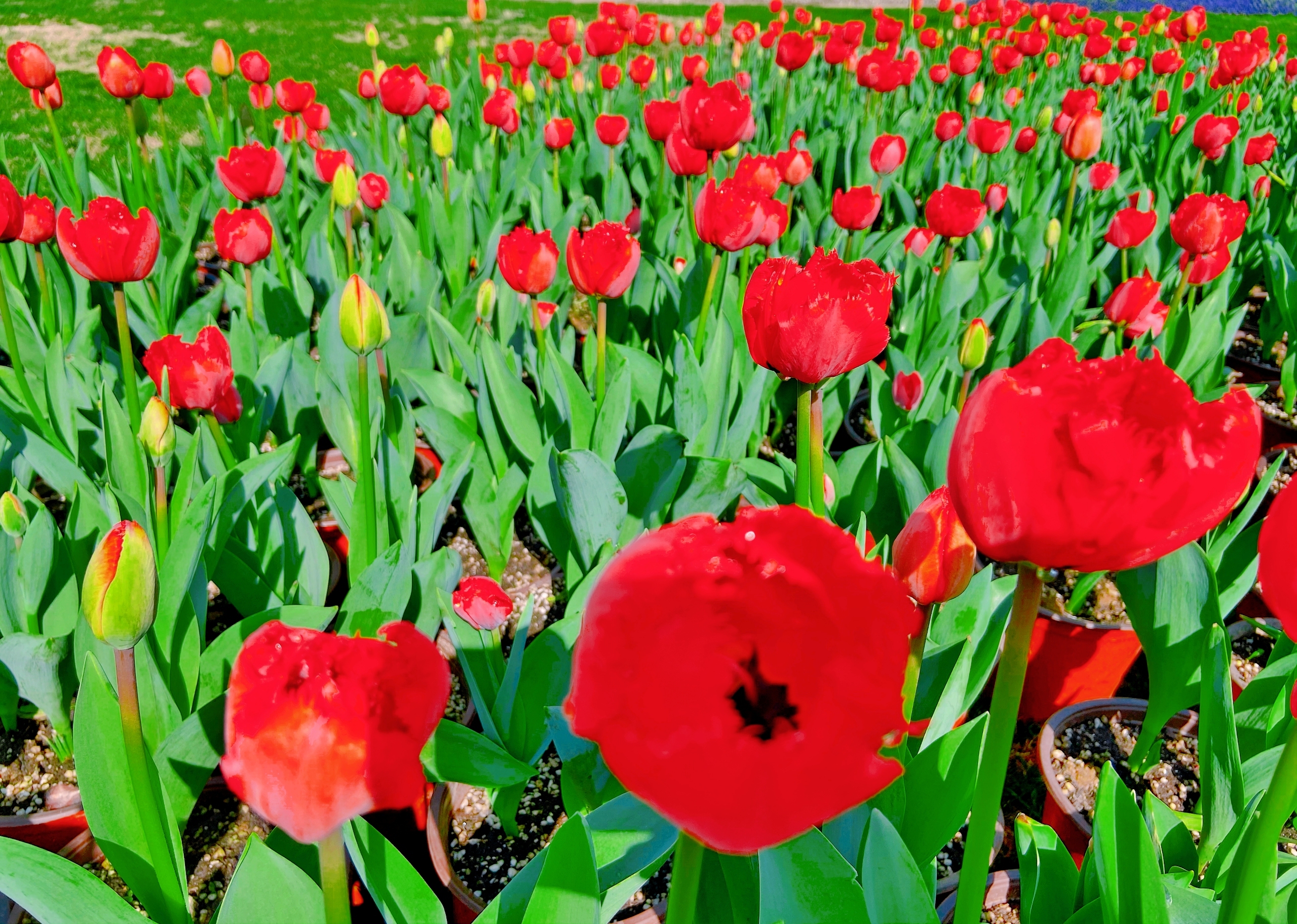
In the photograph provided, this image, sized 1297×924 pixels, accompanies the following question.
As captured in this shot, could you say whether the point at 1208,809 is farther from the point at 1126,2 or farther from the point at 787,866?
the point at 1126,2

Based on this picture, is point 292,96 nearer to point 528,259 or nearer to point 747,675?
point 528,259

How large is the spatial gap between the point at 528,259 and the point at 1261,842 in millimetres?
1375

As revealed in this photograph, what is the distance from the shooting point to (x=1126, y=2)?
18406 mm

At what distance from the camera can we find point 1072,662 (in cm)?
173

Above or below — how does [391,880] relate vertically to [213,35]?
below

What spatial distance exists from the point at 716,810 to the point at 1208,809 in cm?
93

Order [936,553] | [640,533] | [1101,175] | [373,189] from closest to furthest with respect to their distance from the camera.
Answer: [936,553]
[640,533]
[373,189]
[1101,175]

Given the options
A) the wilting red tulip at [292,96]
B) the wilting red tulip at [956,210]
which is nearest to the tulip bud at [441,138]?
the wilting red tulip at [292,96]

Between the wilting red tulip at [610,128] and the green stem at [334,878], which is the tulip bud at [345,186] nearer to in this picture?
the wilting red tulip at [610,128]

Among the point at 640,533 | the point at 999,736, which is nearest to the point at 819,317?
the point at 999,736

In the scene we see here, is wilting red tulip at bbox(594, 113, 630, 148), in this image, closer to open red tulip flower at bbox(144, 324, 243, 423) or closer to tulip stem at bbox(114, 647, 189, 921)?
open red tulip flower at bbox(144, 324, 243, 423)

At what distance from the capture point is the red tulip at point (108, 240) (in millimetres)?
1401

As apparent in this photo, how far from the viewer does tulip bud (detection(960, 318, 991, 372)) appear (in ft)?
4.99

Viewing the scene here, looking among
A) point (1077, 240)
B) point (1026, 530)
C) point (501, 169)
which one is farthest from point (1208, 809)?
point (501, 169)
